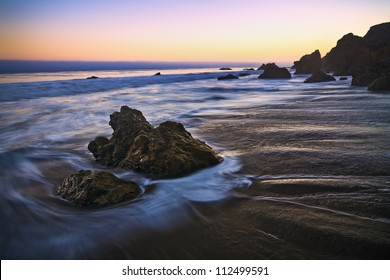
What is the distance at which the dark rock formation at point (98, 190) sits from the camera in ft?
17.1

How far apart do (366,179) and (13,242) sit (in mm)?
5697

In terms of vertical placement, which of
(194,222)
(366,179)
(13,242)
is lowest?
(13,242)

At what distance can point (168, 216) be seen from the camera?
484cm

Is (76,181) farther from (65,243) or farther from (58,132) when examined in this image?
(58,132)

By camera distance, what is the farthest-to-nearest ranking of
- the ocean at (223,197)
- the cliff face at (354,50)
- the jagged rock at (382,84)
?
the cliff face at (354,50)
the jagged rock at (382,84)
the ocean at (223,197)

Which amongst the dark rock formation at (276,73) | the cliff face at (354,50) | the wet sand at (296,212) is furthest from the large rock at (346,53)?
the wet sand at (296,212)

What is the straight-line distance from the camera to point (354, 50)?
196ft

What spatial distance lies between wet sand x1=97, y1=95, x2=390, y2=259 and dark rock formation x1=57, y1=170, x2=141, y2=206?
46.6 inches

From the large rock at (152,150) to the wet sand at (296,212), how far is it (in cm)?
109

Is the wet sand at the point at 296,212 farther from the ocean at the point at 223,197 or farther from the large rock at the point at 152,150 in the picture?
the large rock at the point at 152,150

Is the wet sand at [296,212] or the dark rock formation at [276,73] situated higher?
the dark rock formation at [276,73]

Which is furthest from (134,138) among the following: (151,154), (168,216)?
(168,216)

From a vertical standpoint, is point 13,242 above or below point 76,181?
below

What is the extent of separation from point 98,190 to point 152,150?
61.6 inches
